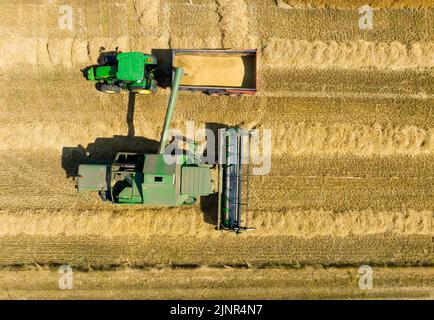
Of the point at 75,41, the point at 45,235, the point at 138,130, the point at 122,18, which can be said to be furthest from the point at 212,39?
the point at 45,235

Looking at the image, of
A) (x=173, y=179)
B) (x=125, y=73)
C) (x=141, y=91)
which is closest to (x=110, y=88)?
(x=125, y=73)

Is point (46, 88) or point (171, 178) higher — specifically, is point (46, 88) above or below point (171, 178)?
above

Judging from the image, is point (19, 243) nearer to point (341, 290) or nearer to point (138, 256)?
point (138, 256)

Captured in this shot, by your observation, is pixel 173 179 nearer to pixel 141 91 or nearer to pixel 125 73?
pixel 141 91

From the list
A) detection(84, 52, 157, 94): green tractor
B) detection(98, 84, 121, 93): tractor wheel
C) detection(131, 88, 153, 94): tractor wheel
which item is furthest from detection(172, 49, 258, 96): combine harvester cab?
detection(98, 84, 121, 93): tractor wheel

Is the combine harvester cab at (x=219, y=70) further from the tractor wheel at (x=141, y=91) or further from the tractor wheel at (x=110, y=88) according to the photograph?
the tractor wheel at (x=110, y=88)

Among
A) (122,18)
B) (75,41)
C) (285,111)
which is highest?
(122,18)
